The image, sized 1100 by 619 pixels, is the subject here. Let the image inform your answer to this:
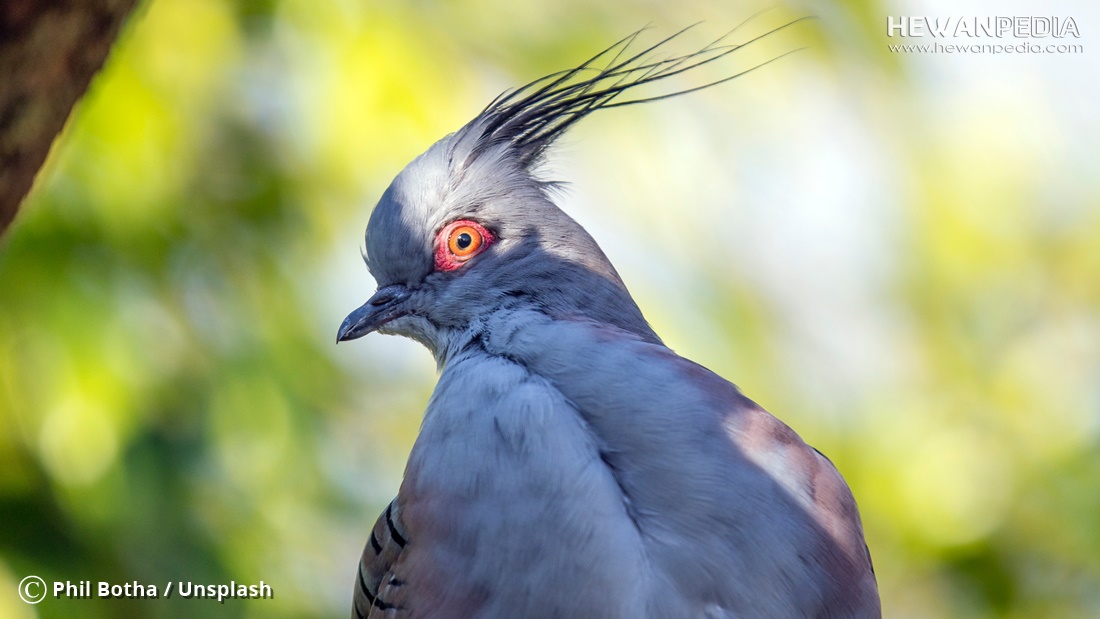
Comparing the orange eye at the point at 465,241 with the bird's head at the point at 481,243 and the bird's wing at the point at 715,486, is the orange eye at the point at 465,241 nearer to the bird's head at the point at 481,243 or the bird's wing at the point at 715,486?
the bird's head at the point at 481,243

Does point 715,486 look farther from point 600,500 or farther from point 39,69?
point 39,69

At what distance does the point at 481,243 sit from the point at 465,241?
2.0 inches

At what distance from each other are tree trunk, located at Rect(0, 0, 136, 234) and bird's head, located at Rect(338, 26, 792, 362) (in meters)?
1.16

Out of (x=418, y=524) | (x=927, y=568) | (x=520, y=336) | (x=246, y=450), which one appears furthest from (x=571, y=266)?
(x=927, y=568)

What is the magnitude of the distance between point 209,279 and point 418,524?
319cm

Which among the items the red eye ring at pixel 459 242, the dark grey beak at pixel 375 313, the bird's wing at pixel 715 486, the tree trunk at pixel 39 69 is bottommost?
the bird's wing at pixel 715 486

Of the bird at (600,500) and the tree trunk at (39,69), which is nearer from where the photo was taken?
the tree trunk at (39,69)

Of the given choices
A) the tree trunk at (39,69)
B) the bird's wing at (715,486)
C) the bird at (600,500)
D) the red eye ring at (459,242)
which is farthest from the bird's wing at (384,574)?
the tree trunk at (39,69)

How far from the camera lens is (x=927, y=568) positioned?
5.17 meters

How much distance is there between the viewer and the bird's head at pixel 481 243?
2.93 m

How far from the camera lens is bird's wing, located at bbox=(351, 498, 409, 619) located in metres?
2.29

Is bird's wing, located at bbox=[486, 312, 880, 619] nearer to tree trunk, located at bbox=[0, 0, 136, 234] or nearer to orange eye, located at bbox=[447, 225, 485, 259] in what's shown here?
orange eye, located at bbox=[447, 225, 485, 259]

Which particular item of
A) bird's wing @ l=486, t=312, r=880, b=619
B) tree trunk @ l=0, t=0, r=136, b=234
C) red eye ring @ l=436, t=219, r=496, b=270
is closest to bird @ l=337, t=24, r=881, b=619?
bird's wing @ l=486, t=312, r=880, b=619

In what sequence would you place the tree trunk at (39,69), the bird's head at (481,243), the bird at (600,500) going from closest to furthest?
the tree trunk at (39,69), the bird at (600,500), the bird's head at (481,243)
